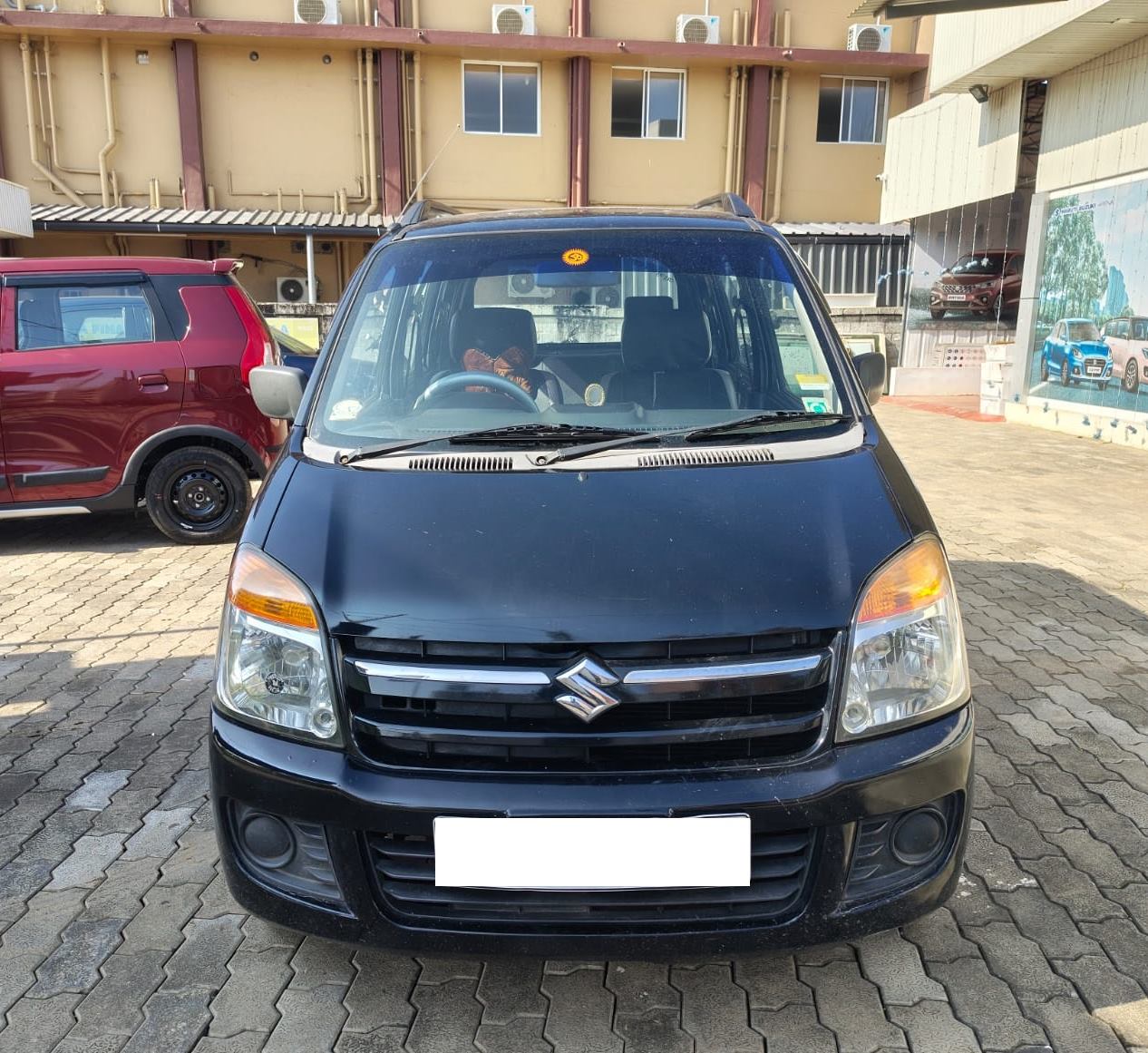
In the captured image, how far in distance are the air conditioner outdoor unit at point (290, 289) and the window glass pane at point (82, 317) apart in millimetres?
14041

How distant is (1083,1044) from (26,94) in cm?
2205

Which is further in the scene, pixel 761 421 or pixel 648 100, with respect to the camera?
pixel 648 100

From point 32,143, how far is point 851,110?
17.0 m

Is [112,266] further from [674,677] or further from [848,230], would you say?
[848,230]

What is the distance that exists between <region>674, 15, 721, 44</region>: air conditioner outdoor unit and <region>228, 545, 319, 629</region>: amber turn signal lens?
65.8 feet

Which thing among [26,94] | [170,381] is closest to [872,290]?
[170,381]

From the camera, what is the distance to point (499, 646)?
193 centimetres

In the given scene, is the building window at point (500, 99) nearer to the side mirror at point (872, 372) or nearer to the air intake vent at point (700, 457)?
the side mirror at point (872, 372)

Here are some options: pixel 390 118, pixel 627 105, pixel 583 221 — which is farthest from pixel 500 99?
pixel 583 221

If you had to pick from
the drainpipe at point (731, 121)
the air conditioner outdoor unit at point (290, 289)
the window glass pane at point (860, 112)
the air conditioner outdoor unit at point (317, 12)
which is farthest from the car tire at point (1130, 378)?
the air conditioner outdoor unit at point (317, 12)

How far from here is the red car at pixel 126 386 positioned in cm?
618

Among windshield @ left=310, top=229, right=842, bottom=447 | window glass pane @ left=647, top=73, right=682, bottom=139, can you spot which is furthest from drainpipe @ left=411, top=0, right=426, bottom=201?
windshield @ left=310, top=229, right=842, bottom=447

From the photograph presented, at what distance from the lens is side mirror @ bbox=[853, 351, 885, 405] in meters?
3.28

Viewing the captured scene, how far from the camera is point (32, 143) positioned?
18.5m
